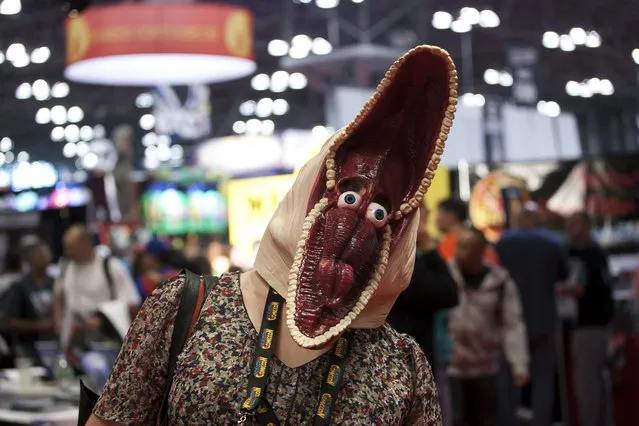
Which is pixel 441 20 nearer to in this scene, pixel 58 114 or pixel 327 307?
pixel 327 307

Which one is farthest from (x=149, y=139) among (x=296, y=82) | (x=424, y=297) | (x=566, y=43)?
(x=424, y=297)

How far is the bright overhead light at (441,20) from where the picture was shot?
12.9m

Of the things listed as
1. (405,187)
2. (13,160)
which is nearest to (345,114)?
(405,187)

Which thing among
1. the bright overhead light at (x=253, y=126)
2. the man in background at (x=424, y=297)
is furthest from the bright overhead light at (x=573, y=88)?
the bright overhead light at (x=253, y=126)

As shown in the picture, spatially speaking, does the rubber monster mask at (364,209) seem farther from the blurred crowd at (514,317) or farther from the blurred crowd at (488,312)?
the blurred crowd at (488,312)

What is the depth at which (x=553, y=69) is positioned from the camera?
13.0 metres

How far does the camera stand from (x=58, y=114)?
3628cm

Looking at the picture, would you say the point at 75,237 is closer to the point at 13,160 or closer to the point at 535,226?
the point at 535,226

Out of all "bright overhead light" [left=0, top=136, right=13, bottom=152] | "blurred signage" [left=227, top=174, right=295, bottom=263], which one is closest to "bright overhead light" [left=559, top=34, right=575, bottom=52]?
"blurred signage" [left=227, top=174, right=295, bottom=263]

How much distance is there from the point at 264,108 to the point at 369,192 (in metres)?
30.8

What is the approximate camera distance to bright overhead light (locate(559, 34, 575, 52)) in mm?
12758

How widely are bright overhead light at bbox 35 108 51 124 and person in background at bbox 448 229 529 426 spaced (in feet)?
100

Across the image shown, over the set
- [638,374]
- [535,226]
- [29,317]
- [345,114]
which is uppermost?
[345,114]

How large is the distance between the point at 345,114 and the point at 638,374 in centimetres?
341
